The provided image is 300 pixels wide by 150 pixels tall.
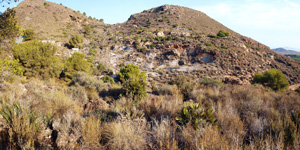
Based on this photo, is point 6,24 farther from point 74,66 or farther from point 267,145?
point 267,145

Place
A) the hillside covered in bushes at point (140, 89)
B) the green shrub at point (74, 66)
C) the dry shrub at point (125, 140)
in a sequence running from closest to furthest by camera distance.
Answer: the dry shrub at point (125, 140) < the hillside covered in bushes at point (140, 89) < the green shrub at point (74, 66)

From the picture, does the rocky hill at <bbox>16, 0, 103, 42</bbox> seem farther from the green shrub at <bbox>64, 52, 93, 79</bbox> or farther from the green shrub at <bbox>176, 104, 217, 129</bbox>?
the green shrub at <bbox>176, 104, 217, 129</bbox>

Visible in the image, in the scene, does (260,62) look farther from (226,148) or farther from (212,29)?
(226,148)

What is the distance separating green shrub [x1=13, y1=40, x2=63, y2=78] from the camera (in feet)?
34.4

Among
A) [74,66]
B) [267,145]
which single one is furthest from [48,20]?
[267,145]

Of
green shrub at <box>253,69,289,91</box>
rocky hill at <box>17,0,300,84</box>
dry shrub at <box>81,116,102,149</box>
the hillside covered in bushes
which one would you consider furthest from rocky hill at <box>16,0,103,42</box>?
green shrub at <box>253,69,289,91</box>

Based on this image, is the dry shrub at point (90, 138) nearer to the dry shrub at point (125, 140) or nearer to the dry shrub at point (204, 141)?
the dry shrub at point (125, 140)

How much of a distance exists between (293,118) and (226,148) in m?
2.59

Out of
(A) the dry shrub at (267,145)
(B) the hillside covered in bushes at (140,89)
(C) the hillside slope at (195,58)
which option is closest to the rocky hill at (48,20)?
(B) the hillside covered in bushes at (140,89)

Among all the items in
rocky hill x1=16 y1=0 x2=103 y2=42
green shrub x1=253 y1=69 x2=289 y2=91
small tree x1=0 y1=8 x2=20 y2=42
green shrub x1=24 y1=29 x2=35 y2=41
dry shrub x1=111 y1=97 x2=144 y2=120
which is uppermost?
rocky hill x1=16 y1=0 x2=103 y2=42

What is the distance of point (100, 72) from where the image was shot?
19.5 m

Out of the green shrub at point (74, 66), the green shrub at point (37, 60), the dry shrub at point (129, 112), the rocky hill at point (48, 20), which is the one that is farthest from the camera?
the rocky hill at point (48, 20)

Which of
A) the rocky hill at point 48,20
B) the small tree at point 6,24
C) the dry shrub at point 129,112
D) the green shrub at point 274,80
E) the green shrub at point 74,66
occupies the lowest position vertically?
the green shrub at point 274,80

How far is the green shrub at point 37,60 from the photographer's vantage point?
1049cm
